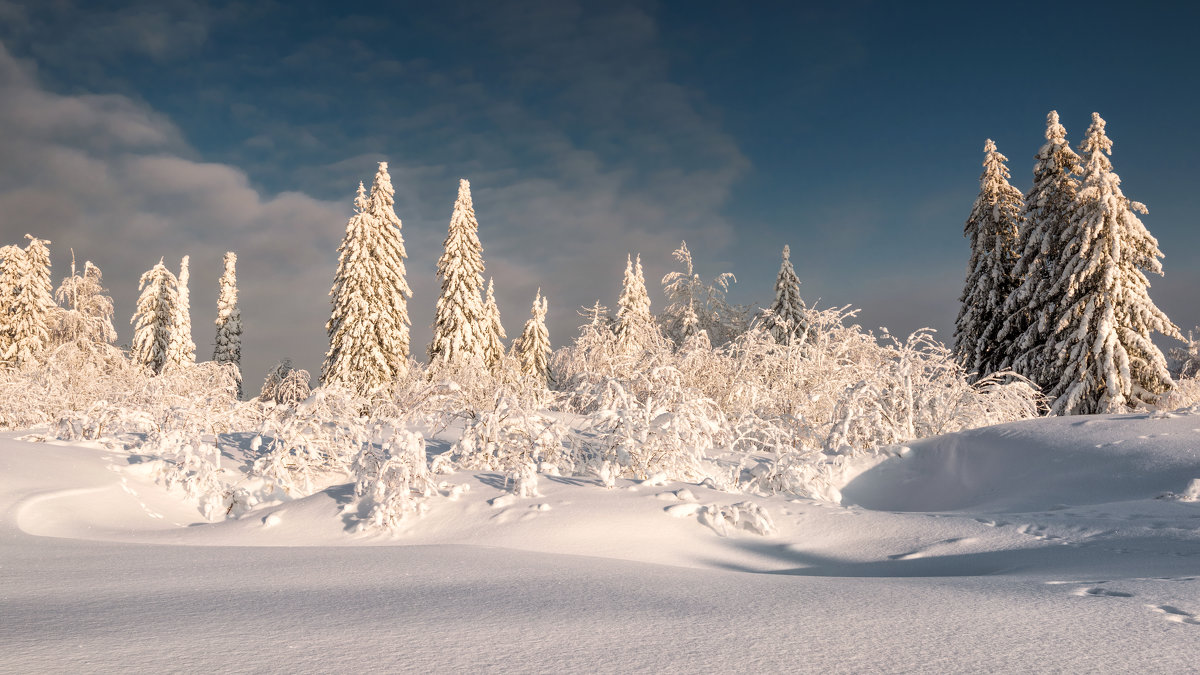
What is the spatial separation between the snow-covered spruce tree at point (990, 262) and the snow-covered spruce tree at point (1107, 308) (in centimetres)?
461

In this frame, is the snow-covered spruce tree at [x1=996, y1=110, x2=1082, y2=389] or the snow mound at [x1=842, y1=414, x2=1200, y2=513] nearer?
the snow mound at [x1=842, y1=414, x2=1200, y2=513]

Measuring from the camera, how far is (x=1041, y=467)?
6160 mm

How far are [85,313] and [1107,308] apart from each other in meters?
35.9

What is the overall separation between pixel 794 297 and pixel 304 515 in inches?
1266

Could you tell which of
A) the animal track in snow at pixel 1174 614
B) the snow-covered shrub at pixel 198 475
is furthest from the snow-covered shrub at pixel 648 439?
the animal track in snow at pixel 1174 614

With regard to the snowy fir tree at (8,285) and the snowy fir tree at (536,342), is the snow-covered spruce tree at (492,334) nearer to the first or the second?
the snowy fir tree at (536,342)

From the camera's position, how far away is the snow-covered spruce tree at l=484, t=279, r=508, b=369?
3009 centimetres

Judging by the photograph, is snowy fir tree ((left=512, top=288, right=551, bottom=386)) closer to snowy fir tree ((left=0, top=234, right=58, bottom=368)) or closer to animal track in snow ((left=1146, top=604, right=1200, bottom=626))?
snowy fir tree ((left=0, top=234, right=58, bottom=368))

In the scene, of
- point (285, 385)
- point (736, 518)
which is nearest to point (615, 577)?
point (736, 518)

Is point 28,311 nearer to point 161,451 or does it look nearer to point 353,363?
point 353,363

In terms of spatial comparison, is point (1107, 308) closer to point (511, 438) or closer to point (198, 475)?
point (511, 438)

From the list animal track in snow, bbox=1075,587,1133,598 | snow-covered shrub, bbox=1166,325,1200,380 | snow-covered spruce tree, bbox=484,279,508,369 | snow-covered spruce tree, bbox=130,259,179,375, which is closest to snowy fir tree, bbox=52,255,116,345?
snow-covered spruce tree, bbox=130,259,179,375

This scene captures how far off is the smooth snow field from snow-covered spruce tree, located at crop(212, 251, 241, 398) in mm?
35277

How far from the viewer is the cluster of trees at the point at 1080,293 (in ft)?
63.7
